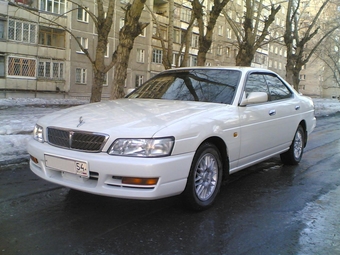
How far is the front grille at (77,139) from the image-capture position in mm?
3258

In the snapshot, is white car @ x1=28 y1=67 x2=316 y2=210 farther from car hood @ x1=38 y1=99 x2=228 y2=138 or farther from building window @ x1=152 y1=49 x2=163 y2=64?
building window @ x1=152 y1=49 x2=163 y2=64

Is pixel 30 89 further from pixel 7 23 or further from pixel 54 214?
pixel 54 214

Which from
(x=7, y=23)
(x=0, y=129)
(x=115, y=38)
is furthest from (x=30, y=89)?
(x=0, y=129)

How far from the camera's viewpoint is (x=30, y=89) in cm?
2881

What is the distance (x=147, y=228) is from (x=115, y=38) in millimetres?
33961

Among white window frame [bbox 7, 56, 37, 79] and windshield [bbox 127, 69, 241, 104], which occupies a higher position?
white window frame [bbox 7, 56, 37, 79]

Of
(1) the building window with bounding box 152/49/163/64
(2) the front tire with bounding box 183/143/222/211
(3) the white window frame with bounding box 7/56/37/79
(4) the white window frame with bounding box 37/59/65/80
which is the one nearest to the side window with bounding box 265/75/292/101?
(2) the front tire with bounding box 183/143/222/211

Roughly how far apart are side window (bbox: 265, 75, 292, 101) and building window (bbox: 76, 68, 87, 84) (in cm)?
2920

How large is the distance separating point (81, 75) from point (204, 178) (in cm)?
3101

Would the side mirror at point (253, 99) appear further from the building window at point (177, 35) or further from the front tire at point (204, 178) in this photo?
the building window at point (177, 35)

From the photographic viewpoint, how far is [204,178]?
378 cm

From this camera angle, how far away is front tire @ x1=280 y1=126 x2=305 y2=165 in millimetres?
5920

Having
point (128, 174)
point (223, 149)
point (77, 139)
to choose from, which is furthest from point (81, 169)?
point (223, 149)

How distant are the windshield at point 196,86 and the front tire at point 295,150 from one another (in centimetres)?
196
